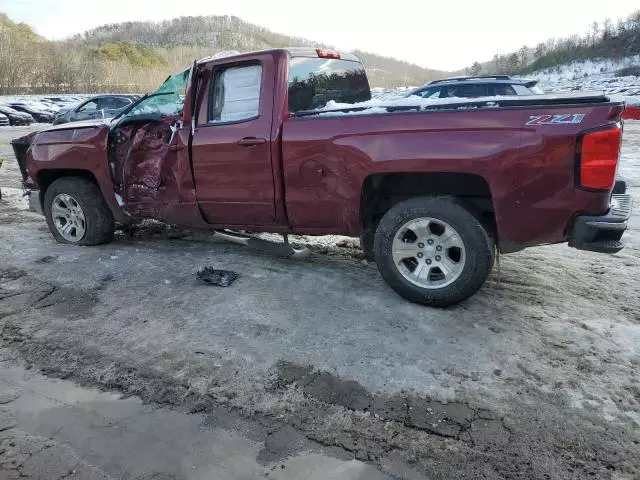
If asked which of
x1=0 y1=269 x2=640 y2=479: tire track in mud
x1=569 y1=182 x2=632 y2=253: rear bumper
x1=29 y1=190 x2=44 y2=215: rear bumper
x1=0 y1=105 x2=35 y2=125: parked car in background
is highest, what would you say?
x1=0 y1=105 x2=35 y2=125: parked car in background

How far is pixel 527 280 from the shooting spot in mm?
A: 4148

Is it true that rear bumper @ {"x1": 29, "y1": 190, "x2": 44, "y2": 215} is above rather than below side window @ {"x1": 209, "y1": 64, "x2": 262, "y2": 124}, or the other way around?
below

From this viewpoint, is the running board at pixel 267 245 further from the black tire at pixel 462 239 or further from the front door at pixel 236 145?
the black tire at pixel 462 239

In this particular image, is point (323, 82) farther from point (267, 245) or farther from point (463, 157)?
point (463, 157)

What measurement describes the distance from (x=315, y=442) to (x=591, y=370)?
1696mm

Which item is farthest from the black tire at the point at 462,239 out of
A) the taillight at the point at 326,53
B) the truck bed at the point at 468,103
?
the taillight at the point at 326,53

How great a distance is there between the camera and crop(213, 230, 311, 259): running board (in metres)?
4.60

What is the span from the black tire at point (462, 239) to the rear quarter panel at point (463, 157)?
188mm

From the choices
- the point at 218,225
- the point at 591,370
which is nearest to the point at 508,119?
the point at 591,370

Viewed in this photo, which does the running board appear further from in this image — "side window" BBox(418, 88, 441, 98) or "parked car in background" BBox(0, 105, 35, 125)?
"parked car in background" BBox(0, 105, 35, 125)

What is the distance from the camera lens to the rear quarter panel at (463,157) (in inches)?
120

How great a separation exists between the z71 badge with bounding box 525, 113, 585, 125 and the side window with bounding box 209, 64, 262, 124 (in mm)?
2155

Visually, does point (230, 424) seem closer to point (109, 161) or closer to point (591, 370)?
point (591, 370)

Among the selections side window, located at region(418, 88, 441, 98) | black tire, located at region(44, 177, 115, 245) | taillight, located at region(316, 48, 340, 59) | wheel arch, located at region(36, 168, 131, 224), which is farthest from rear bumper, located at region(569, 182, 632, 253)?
side window, located at region(418, 88, 441, 98)
